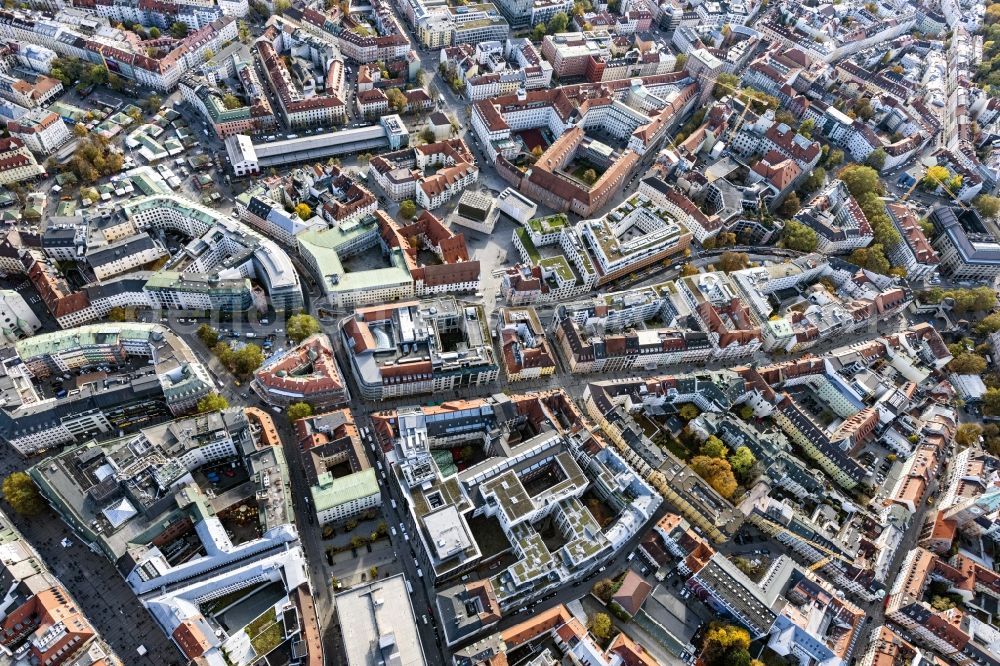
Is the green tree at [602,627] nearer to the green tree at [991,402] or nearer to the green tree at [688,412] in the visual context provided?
the green tree at [688,412]

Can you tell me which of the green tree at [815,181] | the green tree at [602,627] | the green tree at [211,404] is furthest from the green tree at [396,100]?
the green tree at [602,627]

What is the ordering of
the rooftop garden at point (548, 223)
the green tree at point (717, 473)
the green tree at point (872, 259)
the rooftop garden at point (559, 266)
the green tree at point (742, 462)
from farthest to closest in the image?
1. the green tree at point (872, 259)
2. the rooftop garden at point (548, 223)
3. the rooftop garden at point (559, 266)
4. the green tree at point (742, 462)
5. the green tree at point (717, 473)

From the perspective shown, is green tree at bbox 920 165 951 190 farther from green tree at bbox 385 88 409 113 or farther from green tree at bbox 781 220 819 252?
green tree at bbox 385 88 409 113

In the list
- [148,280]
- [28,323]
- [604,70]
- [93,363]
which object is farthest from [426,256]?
[604,70]

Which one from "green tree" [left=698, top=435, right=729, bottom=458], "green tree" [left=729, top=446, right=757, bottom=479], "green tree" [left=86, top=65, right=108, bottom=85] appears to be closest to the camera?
"green tree" [left=729, top=446, right=757, bottom=479]

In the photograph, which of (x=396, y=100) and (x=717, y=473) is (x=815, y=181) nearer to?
(x=717, y=473)

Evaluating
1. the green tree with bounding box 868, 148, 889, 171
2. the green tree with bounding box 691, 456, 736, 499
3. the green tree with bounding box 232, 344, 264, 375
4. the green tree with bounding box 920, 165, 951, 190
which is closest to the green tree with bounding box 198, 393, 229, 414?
the green tree with bounding box 232, 344, 264, 375
